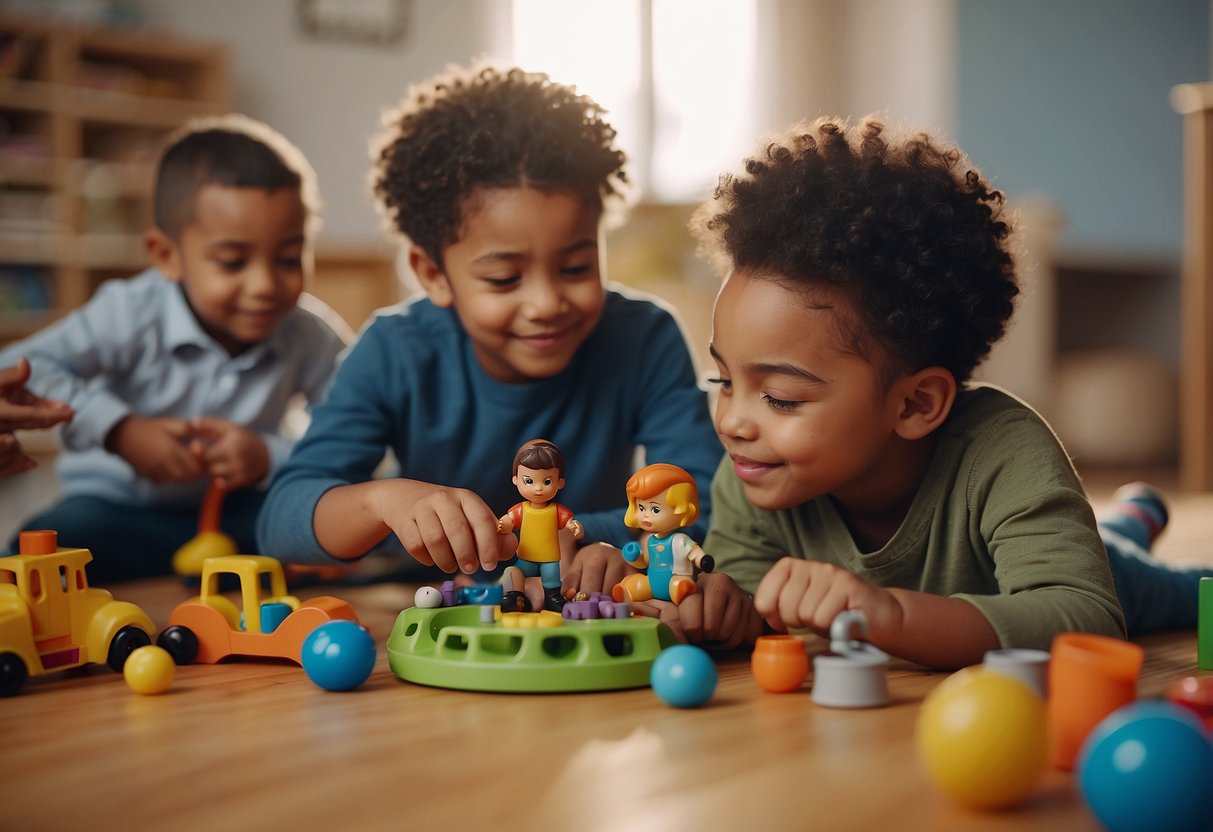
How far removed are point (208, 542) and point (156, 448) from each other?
0.15 m

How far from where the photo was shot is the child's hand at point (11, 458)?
127 cm

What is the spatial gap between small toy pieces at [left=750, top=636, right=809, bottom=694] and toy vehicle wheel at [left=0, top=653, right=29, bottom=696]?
23.8 inches

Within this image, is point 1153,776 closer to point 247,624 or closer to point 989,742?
point 989,742

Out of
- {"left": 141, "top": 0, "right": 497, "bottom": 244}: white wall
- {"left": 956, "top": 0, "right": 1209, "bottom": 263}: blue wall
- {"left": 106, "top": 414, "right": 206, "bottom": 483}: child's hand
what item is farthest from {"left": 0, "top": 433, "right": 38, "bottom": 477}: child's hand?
{"left": 956, "top": 0, "right": 1209, "bottom": 263}: blue wall

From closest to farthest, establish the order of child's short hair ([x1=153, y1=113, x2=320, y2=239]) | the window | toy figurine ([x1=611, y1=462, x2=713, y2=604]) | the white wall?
toy figurine ([x1=611, y1=462, x2=713, y2=604]), child's short hair ([x1=153, y1=113, x2=320, y2=239]), the white wall, the window

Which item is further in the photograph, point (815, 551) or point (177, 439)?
point (177, 439)

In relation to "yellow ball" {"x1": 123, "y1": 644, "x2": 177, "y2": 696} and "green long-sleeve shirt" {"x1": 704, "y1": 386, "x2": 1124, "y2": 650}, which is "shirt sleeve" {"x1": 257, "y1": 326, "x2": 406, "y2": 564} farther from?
"green long-sleeve shirt" {"x1": 704, "y1": 386, "x2": 1124, "y2": 650}

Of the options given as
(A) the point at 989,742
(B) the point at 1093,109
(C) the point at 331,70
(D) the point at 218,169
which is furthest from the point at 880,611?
(B) the point at 1093,109

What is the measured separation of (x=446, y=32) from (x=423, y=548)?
4.16 m

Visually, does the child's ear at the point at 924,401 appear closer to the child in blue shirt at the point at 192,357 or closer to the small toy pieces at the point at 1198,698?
the small toy pieces at the point at 1198,698

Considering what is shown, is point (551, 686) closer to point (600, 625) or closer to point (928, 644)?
point (600, 625)

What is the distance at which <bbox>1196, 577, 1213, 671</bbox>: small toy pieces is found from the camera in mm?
1087

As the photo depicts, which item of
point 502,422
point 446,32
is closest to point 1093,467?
point 446,32

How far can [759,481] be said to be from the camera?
3.53ft
